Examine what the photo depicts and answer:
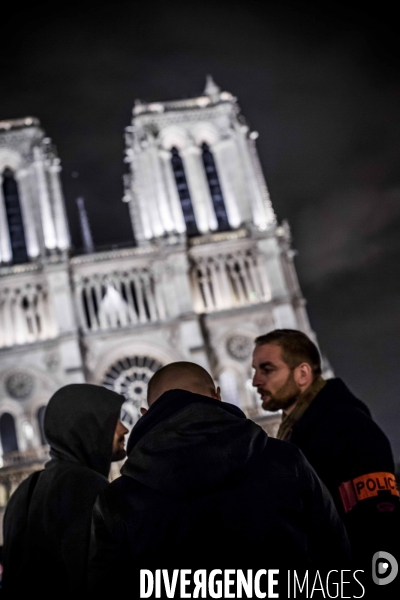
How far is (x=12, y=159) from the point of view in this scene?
39.0m

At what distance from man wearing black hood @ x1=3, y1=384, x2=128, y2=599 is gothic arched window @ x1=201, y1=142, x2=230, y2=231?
33.8 meters

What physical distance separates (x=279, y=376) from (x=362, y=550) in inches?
60.1

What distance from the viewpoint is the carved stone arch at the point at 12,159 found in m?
38.8

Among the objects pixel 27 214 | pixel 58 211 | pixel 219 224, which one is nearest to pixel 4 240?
pixel 27 214

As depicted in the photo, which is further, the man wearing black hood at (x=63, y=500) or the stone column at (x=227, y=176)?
the stone column at (x=227, y=176)

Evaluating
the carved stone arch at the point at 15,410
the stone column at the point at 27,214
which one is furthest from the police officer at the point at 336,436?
the stone column at the point at 27,214

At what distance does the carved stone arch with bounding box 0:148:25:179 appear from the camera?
3875 centimetres

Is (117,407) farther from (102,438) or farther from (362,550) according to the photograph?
(362,550)

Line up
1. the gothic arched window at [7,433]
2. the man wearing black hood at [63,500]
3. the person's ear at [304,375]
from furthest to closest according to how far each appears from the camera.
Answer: the gothic arched window at [7,433] < the person's ear at [304,375] < the man wearing black hood at [63,500]

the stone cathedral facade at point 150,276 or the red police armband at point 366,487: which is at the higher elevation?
the stone cathedral facade at point 150,276

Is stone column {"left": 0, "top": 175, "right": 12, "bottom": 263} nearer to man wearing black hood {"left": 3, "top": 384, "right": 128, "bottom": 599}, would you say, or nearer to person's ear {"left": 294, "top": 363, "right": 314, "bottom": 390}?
man wearing black hood {"left": 3, "top": 384, "right": 128, "bottom": 599}

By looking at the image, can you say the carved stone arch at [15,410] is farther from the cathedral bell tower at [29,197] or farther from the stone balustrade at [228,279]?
the stone balustrade at [228,279]

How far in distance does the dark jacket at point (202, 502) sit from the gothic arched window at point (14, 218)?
34815 millimetres

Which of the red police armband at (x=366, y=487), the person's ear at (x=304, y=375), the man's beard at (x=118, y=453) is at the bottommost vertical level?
the red police armband at (x=366, y=487)
